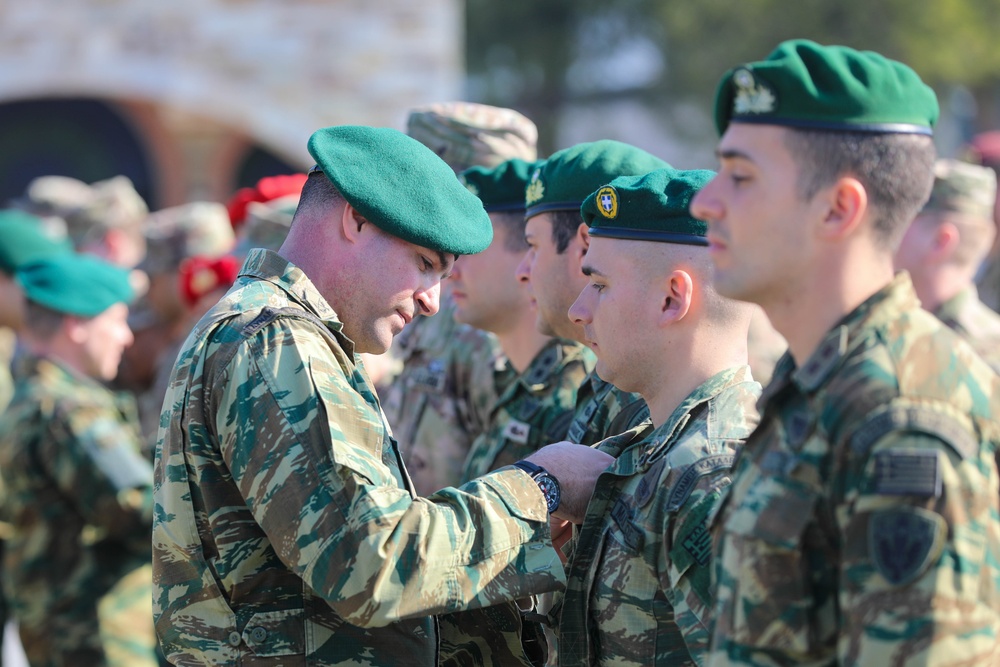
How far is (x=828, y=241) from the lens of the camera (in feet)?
6.75

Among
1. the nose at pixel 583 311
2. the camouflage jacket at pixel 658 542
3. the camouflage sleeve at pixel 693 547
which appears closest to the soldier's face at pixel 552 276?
the nose at pixel 583 311

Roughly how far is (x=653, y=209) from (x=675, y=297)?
22 cm

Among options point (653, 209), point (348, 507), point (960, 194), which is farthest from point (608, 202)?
point (960, 194)

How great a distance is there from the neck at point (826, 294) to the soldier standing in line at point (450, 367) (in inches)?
104

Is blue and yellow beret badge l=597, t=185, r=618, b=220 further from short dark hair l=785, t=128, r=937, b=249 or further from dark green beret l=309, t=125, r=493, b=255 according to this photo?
short dark hair l=785, t=128, r=937, b=249

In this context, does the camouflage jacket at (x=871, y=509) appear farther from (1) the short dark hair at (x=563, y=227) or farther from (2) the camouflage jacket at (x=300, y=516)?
(1) the short dark hair at (x=563, y=227)

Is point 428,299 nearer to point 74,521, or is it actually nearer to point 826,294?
point 826,294

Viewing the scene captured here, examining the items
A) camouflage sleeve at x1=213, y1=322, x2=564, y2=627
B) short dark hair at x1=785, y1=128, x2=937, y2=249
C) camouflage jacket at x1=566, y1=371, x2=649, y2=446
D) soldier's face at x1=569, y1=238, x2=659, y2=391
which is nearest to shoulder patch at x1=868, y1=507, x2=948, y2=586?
short dark hair at x1=785, y1=128, x2=937, y2=249

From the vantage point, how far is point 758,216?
2.09 m

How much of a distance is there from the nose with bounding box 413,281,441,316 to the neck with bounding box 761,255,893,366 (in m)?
1.05

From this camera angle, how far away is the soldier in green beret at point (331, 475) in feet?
8.41

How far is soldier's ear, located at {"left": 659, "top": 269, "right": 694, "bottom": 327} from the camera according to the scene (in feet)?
9.51

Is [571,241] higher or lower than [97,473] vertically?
higher

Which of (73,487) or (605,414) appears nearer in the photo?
(605,414)
